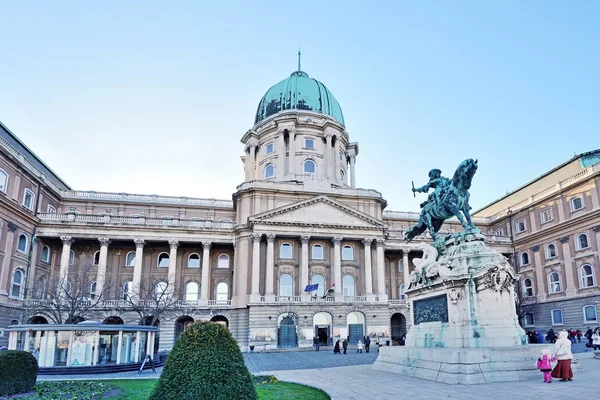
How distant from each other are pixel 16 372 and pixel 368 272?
38.8 m

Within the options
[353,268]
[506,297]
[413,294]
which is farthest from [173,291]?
[506,297]

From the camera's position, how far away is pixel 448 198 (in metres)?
14.5

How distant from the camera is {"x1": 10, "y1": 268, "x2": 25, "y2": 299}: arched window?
3994cm

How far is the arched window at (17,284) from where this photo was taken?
39.9 m

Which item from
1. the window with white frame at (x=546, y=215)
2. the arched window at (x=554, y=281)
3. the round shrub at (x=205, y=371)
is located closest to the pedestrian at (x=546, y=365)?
the round shrub at (x=205, y=371)

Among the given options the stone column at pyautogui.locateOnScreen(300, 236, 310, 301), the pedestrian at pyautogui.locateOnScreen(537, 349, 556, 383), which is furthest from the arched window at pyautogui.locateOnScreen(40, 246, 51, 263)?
the pedestrian at pyautogui.locateOnScreen(537, 349, 556, 383)

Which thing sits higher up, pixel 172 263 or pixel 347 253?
pixel 347 253

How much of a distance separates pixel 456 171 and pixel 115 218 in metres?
41.0

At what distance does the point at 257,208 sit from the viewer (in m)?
49.9

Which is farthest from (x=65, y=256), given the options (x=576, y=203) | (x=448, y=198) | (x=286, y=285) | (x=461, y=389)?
(x=576, y=203)

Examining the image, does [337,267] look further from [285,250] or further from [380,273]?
[285,250]

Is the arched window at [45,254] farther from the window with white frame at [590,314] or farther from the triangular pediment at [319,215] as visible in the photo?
the window with white frame at [590,314]

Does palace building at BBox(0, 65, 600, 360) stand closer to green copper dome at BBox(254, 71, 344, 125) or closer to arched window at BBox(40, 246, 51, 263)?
arched window at BBox(40, 246, 51, 263)

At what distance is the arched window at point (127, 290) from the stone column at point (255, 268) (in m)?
11.7
